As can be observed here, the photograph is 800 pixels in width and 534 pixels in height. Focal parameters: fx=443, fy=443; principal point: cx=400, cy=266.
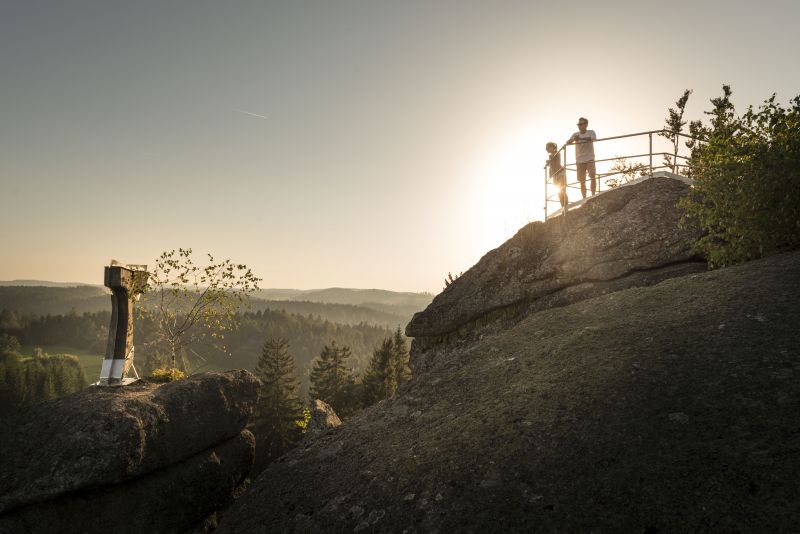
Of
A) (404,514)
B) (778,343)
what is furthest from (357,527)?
(778,343)

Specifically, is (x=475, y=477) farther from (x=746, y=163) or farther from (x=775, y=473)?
(x=746, y=163)

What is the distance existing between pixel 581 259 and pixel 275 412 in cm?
5460

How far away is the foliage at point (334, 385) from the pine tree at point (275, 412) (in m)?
3.45

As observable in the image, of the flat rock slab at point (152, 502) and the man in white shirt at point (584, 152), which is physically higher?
the man in white shirt at point (584, 152)

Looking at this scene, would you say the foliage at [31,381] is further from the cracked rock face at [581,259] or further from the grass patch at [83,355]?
the cracked rock face at [581,259]

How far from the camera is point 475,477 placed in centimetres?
529

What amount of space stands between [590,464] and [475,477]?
131cm

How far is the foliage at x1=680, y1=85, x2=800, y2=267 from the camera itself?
8680mm

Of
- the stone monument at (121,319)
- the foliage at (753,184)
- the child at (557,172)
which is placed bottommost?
the stone monument at (121,319)

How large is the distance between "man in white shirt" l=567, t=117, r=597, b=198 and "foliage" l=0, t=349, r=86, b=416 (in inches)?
5168

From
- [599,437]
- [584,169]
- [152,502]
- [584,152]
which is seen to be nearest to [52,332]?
[152,502]

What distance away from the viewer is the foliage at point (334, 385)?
6000cm

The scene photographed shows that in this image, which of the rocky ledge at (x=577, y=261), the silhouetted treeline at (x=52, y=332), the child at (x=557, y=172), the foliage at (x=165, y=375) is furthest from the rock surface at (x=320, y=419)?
the silhouetted treeline at (x=52, y=332)

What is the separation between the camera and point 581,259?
12945mm
